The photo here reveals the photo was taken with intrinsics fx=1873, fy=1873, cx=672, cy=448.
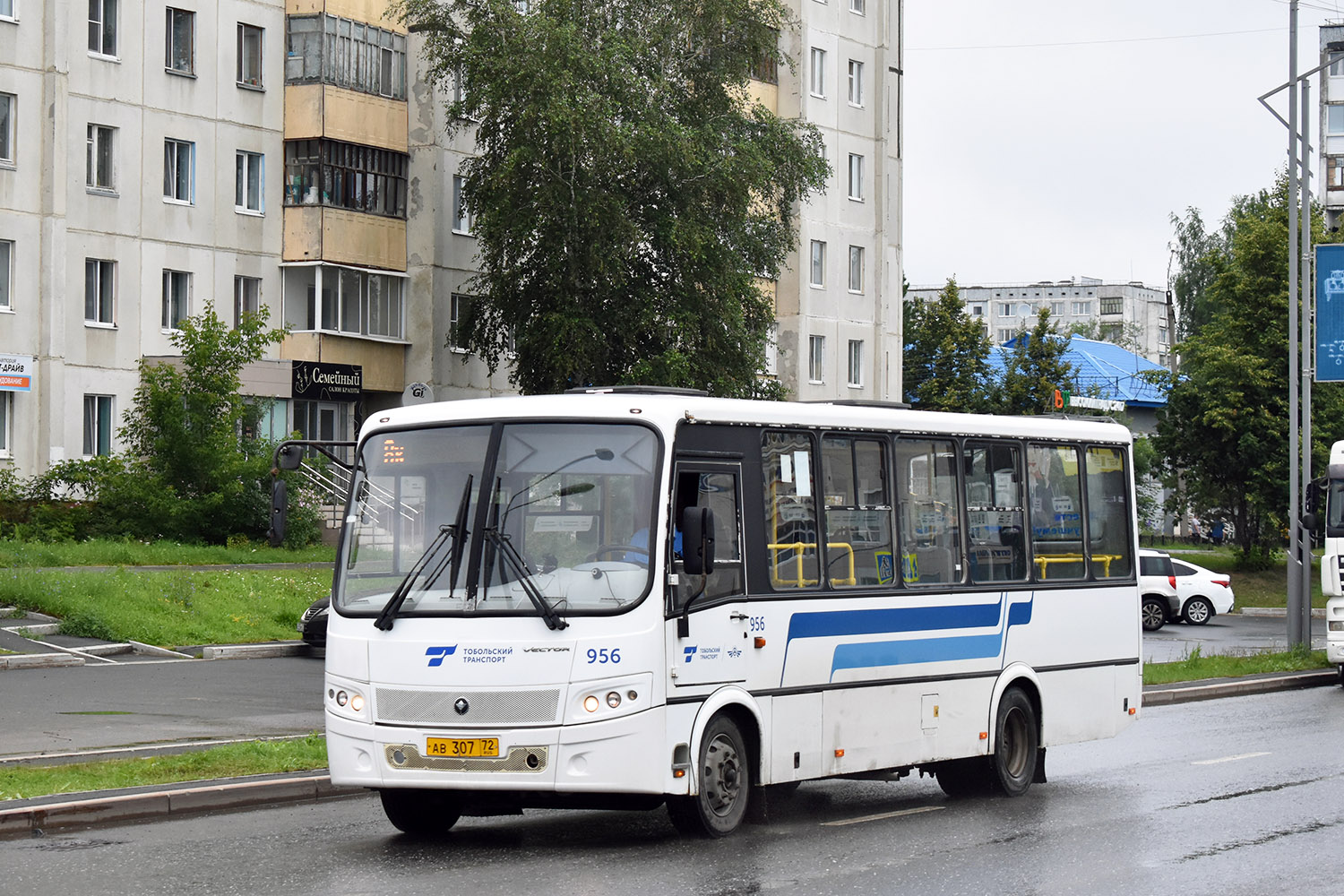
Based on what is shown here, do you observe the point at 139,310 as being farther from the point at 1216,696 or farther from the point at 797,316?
the point at 1216,696

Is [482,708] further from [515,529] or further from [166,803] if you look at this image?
[166,803]

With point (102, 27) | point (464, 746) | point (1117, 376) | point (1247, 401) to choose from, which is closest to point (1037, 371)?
point (1247, 401)

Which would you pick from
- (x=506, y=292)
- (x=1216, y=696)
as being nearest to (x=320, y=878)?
(x=1216, y=696)

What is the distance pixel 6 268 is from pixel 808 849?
35598 millimetres

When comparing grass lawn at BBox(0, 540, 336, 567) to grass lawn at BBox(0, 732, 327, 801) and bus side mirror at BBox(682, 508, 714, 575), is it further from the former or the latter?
bus side mirror at BBox(682, 508, 714, 575)

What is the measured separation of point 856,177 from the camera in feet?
214

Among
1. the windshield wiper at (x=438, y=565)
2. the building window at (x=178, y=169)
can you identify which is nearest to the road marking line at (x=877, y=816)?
the windshield wiper at (x=438, y=565)

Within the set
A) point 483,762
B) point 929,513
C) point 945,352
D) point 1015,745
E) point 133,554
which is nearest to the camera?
point 483,762

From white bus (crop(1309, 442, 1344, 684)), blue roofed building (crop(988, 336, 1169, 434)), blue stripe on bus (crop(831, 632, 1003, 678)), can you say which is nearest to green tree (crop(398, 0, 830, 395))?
white bus (crop(1309, 442, 1344, 684))

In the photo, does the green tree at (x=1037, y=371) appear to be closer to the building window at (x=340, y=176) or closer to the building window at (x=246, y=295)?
the building window at (x=340, y=176)

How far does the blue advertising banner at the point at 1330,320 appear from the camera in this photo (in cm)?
2825

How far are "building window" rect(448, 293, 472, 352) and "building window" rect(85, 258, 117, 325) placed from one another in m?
8.61

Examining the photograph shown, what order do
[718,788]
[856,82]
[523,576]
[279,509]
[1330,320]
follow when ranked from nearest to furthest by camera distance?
[523,576] → [718,788] → [279,509] → [1330,320] → [856,82]

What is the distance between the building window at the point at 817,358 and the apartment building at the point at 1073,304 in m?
104
